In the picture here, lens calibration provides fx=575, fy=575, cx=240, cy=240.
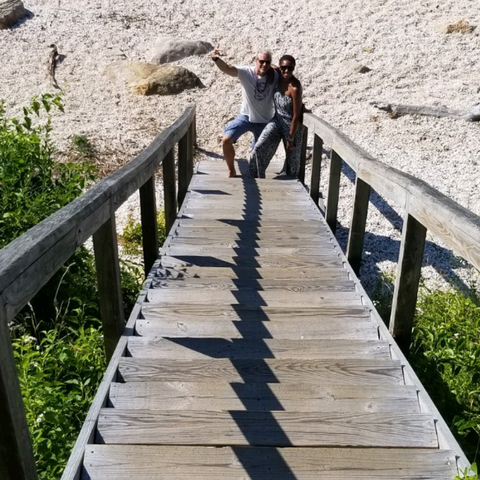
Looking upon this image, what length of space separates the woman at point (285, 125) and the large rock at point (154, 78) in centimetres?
540

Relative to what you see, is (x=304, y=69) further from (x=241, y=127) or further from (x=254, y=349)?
(x=254, y=349)

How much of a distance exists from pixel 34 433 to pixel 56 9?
49.7 feet

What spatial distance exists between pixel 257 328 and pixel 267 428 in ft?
3.60

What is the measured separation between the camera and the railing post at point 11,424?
1497mm

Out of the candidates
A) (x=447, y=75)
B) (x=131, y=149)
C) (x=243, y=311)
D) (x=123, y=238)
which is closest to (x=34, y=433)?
(x=243, y=311)

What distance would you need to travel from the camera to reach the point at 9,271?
4.98 ft

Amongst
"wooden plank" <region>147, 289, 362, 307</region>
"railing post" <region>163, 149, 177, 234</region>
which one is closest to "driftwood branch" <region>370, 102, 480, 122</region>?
"railing post" <region>163, 149, 177, 234</region>

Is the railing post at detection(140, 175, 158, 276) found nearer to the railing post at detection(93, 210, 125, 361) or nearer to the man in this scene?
the railing post at detection(93, 210, 125, 361)

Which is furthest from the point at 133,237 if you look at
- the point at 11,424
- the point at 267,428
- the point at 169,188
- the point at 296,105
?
the point at 11,424

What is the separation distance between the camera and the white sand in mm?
9383

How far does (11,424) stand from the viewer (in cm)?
155

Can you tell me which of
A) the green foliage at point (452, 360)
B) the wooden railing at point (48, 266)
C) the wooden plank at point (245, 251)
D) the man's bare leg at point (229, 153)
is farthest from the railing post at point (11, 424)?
the man's bare leg at point (229, 153)

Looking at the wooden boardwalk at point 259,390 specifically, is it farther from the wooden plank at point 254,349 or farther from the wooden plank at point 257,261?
the wooden plank at point 257,261

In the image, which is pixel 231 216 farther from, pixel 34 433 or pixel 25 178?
pixel 34 433
